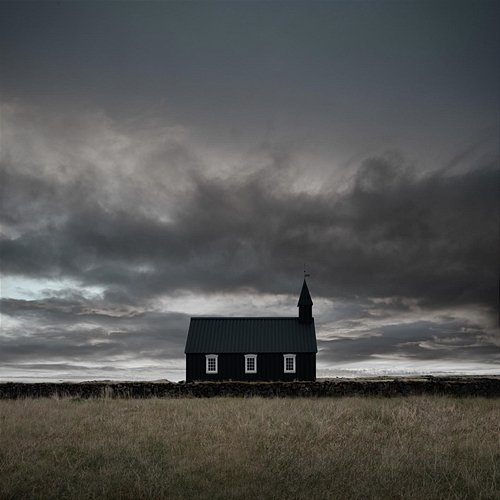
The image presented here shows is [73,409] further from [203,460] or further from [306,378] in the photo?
[306,378]

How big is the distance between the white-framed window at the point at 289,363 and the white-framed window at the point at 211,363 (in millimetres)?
5968

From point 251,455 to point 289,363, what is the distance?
1263 inches

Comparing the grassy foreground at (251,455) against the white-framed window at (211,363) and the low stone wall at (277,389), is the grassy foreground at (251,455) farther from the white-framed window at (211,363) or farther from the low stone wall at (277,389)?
the white-framed window at (211,363)

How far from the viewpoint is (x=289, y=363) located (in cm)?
4238

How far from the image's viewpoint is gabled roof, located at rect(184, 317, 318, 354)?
139 ft

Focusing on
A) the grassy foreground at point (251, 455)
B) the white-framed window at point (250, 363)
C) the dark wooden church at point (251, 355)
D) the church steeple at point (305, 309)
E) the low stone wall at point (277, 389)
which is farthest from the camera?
the church steeple at point (305, 309)

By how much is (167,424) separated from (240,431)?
8.90ft

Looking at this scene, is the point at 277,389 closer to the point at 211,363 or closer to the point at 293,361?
the point at 293,361

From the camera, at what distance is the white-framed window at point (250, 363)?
4238 centimetres

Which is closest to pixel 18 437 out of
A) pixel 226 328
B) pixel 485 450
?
pixel 485 450

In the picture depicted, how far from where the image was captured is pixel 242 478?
362 inches

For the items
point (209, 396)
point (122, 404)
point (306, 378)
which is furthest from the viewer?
point (306, 378)

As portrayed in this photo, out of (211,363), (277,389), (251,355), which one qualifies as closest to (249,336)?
(251,355)

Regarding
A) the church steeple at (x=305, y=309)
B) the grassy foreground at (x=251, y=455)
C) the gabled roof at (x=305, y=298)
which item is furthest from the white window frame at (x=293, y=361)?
the grassy foreground at (x=251, y=455)
